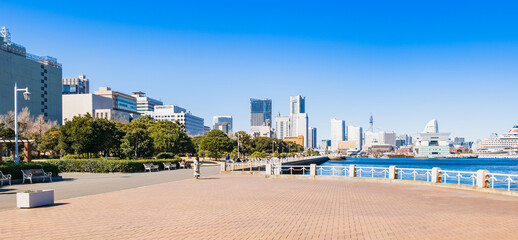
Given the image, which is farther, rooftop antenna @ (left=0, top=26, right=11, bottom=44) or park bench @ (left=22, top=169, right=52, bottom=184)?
rooftop antenna @ (left=0, top=26, right=11, bottom=44)

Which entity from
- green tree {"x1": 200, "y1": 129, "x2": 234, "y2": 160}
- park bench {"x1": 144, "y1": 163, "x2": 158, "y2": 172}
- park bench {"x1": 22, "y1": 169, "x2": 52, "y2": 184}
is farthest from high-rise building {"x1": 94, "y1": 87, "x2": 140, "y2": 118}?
park bench {"x1": 22, "y1": 169, "x2": 52, "y2": 184}

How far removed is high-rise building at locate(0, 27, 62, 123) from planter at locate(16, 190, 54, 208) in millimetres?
102405

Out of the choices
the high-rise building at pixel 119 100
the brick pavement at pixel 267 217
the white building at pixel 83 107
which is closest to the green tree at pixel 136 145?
the brick pavement at pixel 267 217

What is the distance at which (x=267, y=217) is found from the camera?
37.7ft

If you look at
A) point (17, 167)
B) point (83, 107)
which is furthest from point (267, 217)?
point (83, 107)

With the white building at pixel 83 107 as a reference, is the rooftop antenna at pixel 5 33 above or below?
above

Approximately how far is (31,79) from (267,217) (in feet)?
404

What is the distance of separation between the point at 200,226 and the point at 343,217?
4.06 meters

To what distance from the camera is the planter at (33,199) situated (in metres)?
12.9

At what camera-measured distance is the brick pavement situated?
9.24 m

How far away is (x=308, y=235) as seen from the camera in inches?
360

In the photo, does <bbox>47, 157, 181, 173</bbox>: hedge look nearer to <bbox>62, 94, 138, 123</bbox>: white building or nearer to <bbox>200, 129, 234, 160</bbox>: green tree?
<bbox>200, 129, 234, 160</bbox>: green tree

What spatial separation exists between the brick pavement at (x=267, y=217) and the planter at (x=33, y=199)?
46 cm

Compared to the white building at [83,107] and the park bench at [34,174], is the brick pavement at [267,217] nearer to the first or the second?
the park bench at [34,174]
